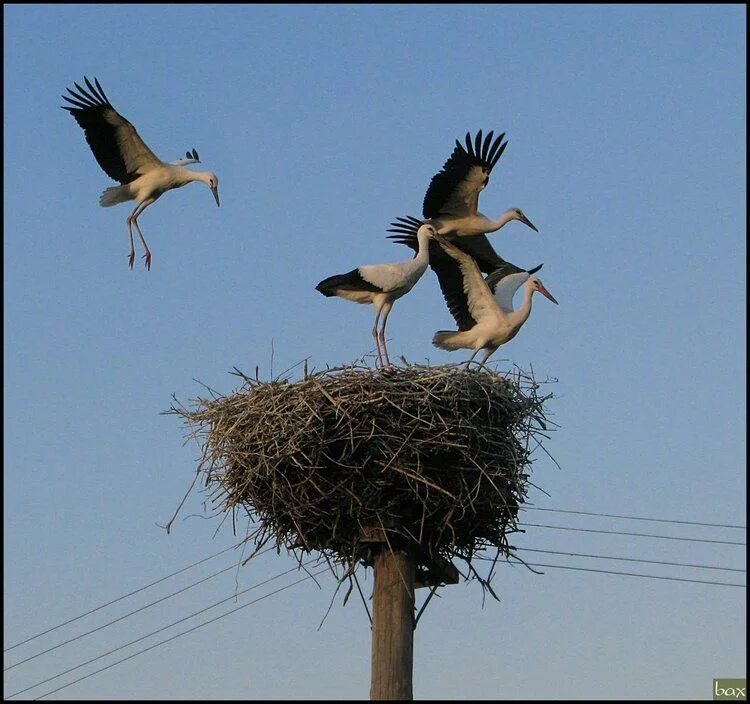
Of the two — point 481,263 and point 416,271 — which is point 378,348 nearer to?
point 416,271

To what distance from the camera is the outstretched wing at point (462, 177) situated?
430 inches

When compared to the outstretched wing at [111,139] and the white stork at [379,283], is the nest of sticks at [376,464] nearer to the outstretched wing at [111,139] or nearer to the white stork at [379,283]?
the white stork at [379,283]

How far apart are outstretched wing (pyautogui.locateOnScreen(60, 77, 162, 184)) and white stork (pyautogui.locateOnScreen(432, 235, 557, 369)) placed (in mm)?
2623

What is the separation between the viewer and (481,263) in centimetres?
1145

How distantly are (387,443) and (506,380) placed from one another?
110cm

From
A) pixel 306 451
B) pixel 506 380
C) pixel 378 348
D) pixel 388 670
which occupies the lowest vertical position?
pixel 388 670

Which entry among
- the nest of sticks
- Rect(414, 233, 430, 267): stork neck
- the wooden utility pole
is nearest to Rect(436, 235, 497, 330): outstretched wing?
Rect(414, 233, 430, 267): stork neck

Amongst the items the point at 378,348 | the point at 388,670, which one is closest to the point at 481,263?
the point at 378,348

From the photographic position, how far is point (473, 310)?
9.38 meters

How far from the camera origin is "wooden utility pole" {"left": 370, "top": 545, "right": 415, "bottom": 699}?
609cm

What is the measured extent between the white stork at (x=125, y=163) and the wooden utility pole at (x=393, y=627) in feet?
14.7

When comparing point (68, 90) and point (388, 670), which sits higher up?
point (68, 90)

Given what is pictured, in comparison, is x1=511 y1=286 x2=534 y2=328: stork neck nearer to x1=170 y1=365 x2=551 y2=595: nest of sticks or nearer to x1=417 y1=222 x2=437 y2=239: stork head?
x1=417 y1=222 x2=437 y2=239: stork head

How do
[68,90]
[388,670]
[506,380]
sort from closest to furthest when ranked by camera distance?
[388,670]
[506,380]
[68,90]
